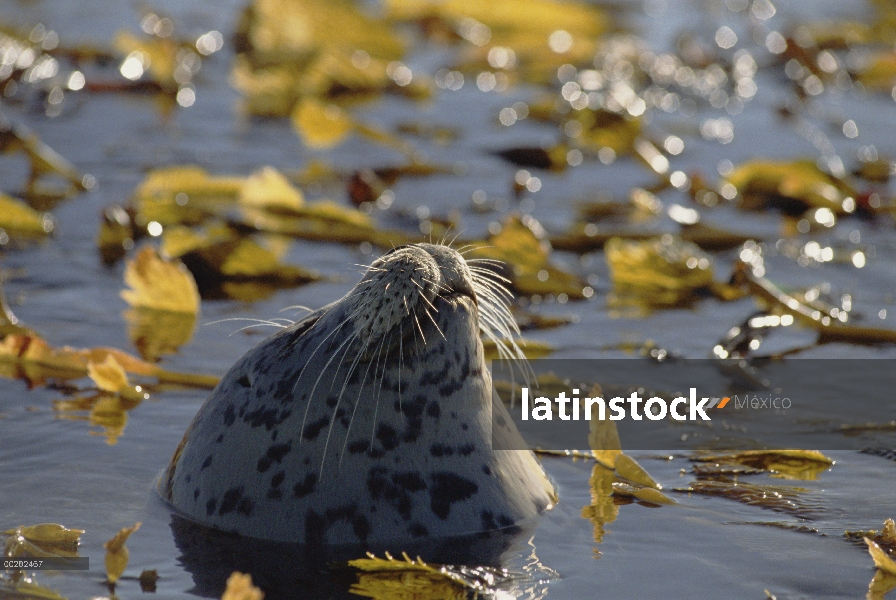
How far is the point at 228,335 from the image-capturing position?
216 inches

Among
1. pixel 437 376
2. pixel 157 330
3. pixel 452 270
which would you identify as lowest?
pixel 437 376

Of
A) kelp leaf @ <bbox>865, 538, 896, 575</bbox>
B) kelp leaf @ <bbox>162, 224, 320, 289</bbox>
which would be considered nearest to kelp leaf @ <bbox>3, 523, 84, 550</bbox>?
kelp leaf @ <bbox>865, 538, 896, 575</bbox>

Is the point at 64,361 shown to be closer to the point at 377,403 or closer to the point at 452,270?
the point at 377,403

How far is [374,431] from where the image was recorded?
3467 mm

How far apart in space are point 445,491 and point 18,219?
381 centimetres

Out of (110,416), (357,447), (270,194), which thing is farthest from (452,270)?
(270,194)

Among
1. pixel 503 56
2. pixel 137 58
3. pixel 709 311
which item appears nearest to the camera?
pixel 709 311

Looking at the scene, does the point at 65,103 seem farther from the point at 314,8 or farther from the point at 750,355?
the point at 750,355

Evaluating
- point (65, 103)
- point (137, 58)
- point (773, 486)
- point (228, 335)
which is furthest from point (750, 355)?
point (137, 58)

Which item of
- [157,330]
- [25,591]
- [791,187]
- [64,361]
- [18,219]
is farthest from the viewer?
[791,187]

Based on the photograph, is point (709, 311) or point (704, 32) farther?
point (704, 32)

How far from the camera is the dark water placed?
3.48 metres

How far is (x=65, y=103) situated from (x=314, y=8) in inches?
92.3

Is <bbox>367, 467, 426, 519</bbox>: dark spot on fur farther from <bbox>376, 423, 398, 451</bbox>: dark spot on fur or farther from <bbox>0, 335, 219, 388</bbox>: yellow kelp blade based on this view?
<bbox>0, 335, 219, 388</bbox>: yellow kelp blade
